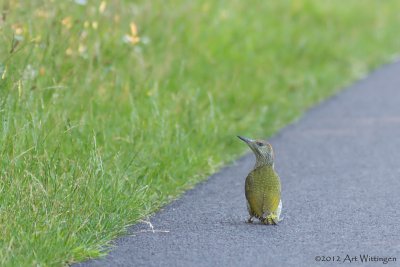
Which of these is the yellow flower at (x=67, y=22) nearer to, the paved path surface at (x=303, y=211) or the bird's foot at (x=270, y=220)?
the paved path surface at (x=303, y=211)

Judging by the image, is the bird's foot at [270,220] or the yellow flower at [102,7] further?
the yellow flower at [102,7]

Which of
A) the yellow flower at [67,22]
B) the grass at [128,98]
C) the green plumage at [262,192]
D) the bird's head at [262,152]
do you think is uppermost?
the bird's head at [262,152]

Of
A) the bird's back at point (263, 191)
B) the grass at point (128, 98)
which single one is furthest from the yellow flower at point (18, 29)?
the bird's back at point (263, 191)

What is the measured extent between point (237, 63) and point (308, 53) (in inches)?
67.2

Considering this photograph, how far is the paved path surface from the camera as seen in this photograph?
541cm

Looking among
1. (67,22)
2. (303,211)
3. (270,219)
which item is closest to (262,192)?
(270,219)

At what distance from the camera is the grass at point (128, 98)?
19.0ft

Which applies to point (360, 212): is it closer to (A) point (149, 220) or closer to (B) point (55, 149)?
(A) point (149, 220)

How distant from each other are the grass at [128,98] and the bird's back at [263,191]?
2.11 ft

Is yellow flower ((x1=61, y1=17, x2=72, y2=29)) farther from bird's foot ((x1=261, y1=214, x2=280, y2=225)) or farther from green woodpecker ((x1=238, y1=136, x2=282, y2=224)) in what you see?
bird's foot ((x1=261, y1=214, x2=280, y2=225))

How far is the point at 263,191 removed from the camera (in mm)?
6027

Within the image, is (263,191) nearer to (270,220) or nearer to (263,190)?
(263,190)

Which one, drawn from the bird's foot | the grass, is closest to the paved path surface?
the bird's foot

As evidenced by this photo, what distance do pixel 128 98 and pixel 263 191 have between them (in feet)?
8.70
